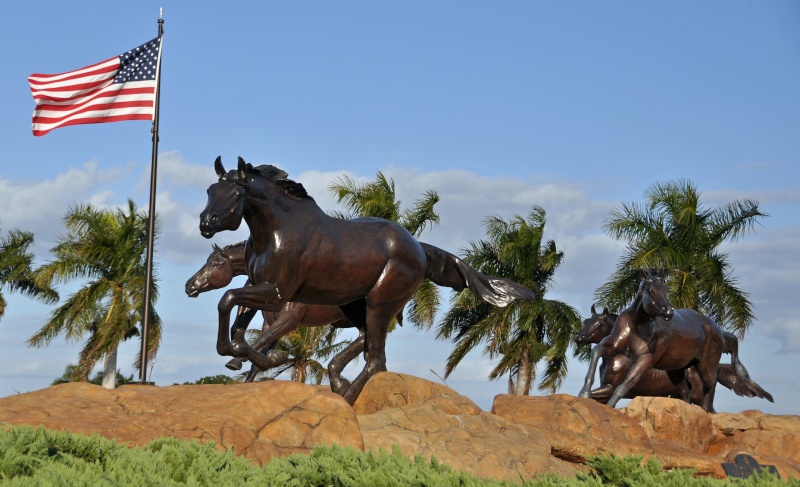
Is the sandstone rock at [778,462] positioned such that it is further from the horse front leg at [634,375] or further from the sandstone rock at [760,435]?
the horse front leg at [634,375]

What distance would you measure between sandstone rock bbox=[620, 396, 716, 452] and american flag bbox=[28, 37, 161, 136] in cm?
797

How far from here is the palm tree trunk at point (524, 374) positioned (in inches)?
1009

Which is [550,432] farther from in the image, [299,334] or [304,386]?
[299,334]

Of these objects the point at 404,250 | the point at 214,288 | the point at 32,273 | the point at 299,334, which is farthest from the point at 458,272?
the point at 32,273

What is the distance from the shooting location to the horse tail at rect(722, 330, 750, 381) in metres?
17.2

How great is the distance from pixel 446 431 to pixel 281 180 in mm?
3000

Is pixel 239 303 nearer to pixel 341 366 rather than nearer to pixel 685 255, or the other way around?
pixel 341 366

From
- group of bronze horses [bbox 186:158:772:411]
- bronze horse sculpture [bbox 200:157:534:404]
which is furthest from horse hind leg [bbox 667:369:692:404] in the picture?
bronze horse sculpture [bbox 200:157:534:404]

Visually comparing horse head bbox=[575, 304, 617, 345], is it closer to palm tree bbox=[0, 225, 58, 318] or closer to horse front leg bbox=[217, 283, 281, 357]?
horse front leg bbox=[217, 283, 281, 357]

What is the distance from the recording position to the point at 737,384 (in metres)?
17.4

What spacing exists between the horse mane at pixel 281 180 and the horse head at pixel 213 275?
2.64 m

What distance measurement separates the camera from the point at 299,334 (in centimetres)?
2448

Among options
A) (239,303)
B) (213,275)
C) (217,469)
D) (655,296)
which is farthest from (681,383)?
(217,469)

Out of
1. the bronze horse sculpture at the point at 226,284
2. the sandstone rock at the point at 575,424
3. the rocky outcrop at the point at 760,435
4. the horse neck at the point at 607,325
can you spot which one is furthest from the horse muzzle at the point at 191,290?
the rocky outcrop at the point at 760,435
